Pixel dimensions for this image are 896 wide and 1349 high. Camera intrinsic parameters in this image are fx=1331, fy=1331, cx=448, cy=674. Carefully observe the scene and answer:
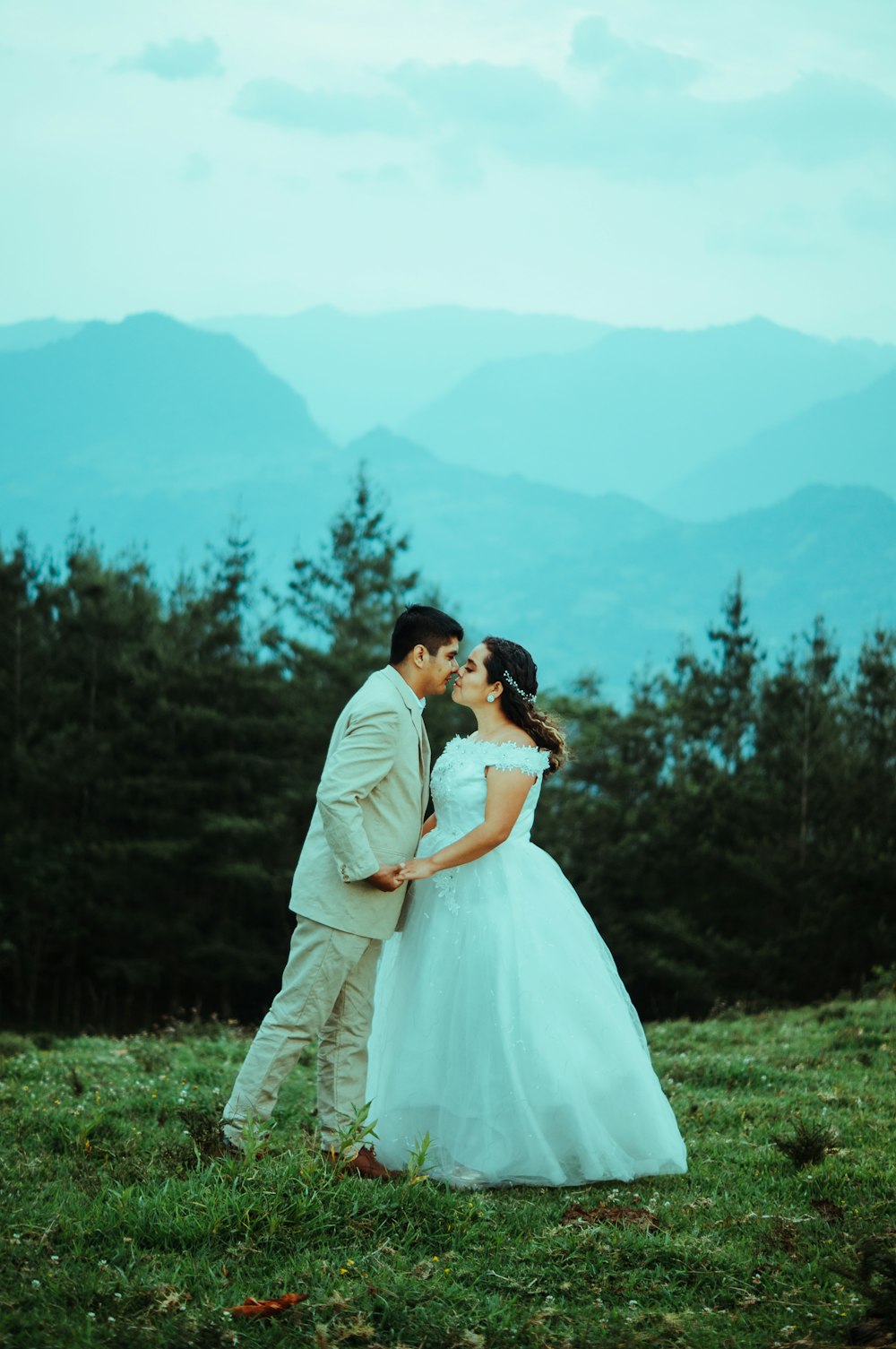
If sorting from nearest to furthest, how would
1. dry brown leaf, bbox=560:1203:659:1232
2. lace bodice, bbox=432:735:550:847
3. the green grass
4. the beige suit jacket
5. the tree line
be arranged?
the green grass
dry brown leaf, bbox=560:1203:659:1232
the beige suit jacket
lace bodice, bbox=432:735:550:847
the tree line

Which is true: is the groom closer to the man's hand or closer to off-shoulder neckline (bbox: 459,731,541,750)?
the man's hand

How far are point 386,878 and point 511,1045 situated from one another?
32.5 inches

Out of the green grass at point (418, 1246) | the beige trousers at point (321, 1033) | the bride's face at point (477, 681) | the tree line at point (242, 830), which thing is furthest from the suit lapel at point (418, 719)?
the tree line at point (242, 830)

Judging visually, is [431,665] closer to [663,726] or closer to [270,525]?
[663,726]

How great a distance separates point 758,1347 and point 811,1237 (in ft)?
3.17

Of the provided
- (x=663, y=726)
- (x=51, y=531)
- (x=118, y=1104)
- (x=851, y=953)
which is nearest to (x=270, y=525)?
(x=51, y=531)

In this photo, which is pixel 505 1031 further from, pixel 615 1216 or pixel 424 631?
pixel 424 631

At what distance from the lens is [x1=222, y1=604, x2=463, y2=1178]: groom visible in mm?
5117

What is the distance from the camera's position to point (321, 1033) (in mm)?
5352

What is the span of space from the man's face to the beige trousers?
3.49ft

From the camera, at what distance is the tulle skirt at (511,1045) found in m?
5.14

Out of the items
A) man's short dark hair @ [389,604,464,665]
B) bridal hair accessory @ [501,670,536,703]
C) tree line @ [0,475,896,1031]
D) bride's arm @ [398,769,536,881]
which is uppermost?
man's short dark hair @ [389,604,464,665]

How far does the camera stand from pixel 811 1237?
14.1 ft

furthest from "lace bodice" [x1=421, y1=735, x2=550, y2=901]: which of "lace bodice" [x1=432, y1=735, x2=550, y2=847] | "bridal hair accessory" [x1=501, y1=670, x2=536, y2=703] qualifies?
"bridal hair accessory" [x1=501, y1=670, x2=536, y2=703]
